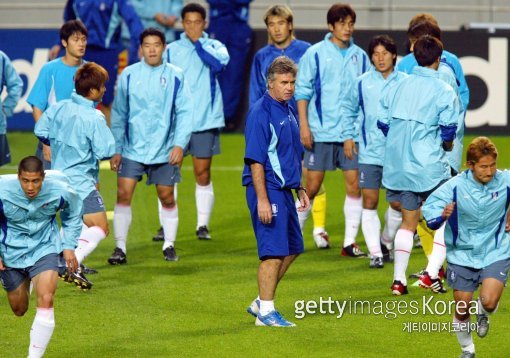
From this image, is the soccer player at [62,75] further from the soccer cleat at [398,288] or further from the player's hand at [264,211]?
the soccer cleat at [398,288]

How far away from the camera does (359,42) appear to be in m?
19.8

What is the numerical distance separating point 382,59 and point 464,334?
12.1 feet

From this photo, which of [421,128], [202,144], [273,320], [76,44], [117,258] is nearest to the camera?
[273,320]

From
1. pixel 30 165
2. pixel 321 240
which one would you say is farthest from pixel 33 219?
pixel 321 240

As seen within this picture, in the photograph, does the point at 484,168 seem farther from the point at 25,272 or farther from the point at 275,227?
the point at 25,272

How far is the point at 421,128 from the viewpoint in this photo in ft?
33.8

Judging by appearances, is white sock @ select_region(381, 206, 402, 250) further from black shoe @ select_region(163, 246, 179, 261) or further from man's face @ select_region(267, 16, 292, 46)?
man's face @ select_region(267, 16, 292, 46)

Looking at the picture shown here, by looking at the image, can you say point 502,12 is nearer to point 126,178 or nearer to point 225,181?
point 225,181

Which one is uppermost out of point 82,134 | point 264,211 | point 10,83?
point 10,83

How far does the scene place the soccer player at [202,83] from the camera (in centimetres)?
1310

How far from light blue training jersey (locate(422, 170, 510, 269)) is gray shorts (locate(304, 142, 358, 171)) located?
377 centimetres

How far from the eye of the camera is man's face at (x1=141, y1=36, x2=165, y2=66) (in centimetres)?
1188

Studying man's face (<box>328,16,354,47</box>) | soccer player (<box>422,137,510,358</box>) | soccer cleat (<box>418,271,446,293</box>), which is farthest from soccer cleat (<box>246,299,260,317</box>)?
man's face (<box>328,16,354,47</box>)

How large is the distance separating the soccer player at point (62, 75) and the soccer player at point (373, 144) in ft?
8.19
